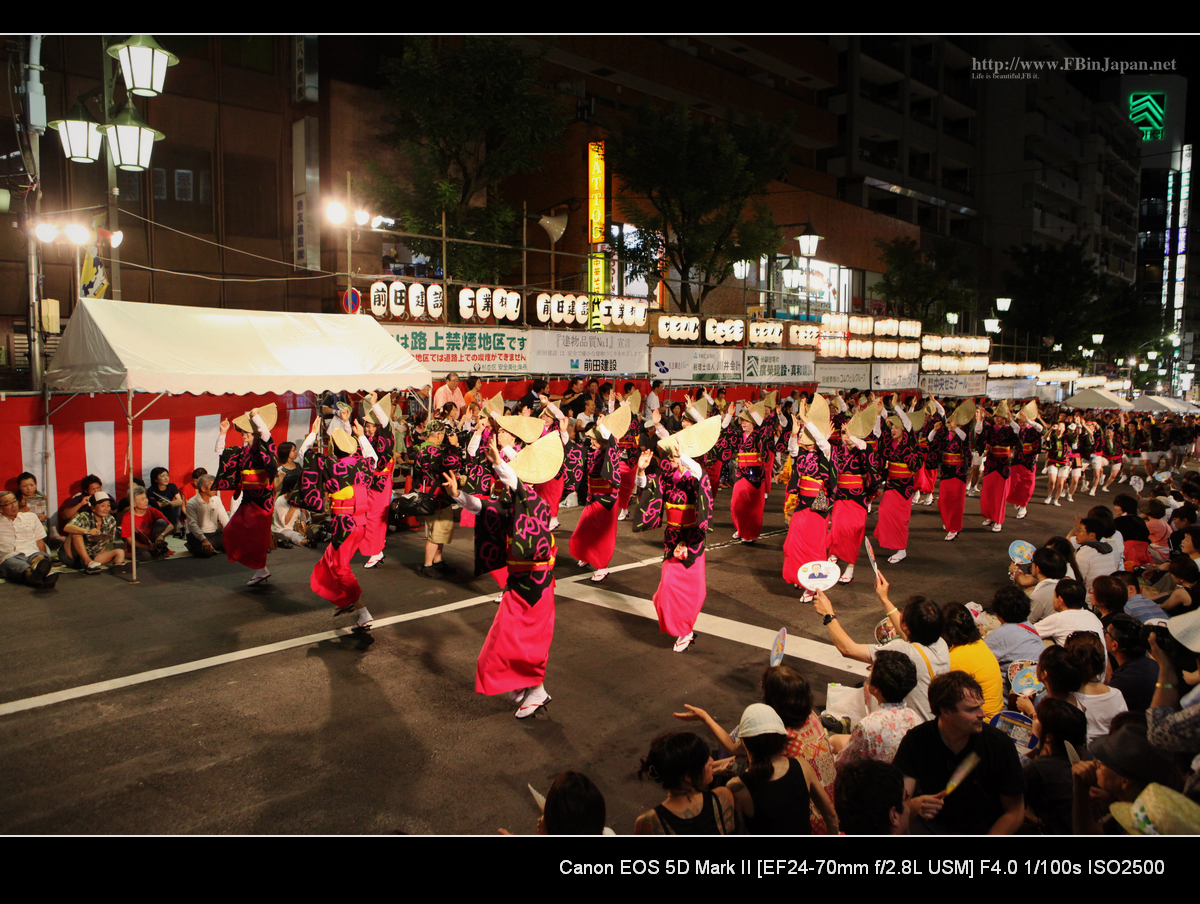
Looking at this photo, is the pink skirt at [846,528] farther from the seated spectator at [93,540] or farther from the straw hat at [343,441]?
the seated spectator at [93,540]

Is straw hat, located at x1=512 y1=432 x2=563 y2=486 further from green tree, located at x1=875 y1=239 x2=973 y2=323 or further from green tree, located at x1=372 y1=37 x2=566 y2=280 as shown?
green tree, located at x1=875 y1=239 x2=973 y2=323

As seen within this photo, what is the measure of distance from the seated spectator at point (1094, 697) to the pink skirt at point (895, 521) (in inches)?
266

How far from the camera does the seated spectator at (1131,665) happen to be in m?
4.05

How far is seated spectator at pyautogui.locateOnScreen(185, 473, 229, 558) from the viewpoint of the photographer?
33.2 feet

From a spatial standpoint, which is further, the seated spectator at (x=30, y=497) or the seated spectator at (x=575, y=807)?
the seated spectator at (x=30, y=497)

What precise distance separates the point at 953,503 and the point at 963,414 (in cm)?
147

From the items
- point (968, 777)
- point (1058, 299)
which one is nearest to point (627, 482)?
point (968, 777)

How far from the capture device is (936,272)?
1260 inches

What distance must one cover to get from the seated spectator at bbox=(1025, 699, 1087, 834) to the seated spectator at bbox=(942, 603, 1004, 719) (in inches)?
21.5

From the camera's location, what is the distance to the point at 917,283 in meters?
31.6

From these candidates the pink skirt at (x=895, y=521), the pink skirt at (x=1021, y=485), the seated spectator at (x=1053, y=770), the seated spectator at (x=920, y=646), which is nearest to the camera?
the seated spectator at (x=1053, y=770)

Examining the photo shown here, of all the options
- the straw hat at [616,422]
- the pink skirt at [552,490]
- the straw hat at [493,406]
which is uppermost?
the straw hat at [493,406]

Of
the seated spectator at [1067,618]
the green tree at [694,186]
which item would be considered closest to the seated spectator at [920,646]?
the seated spectator at [1067,618]

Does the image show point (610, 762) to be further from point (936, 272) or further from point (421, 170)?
point (936, 272)
